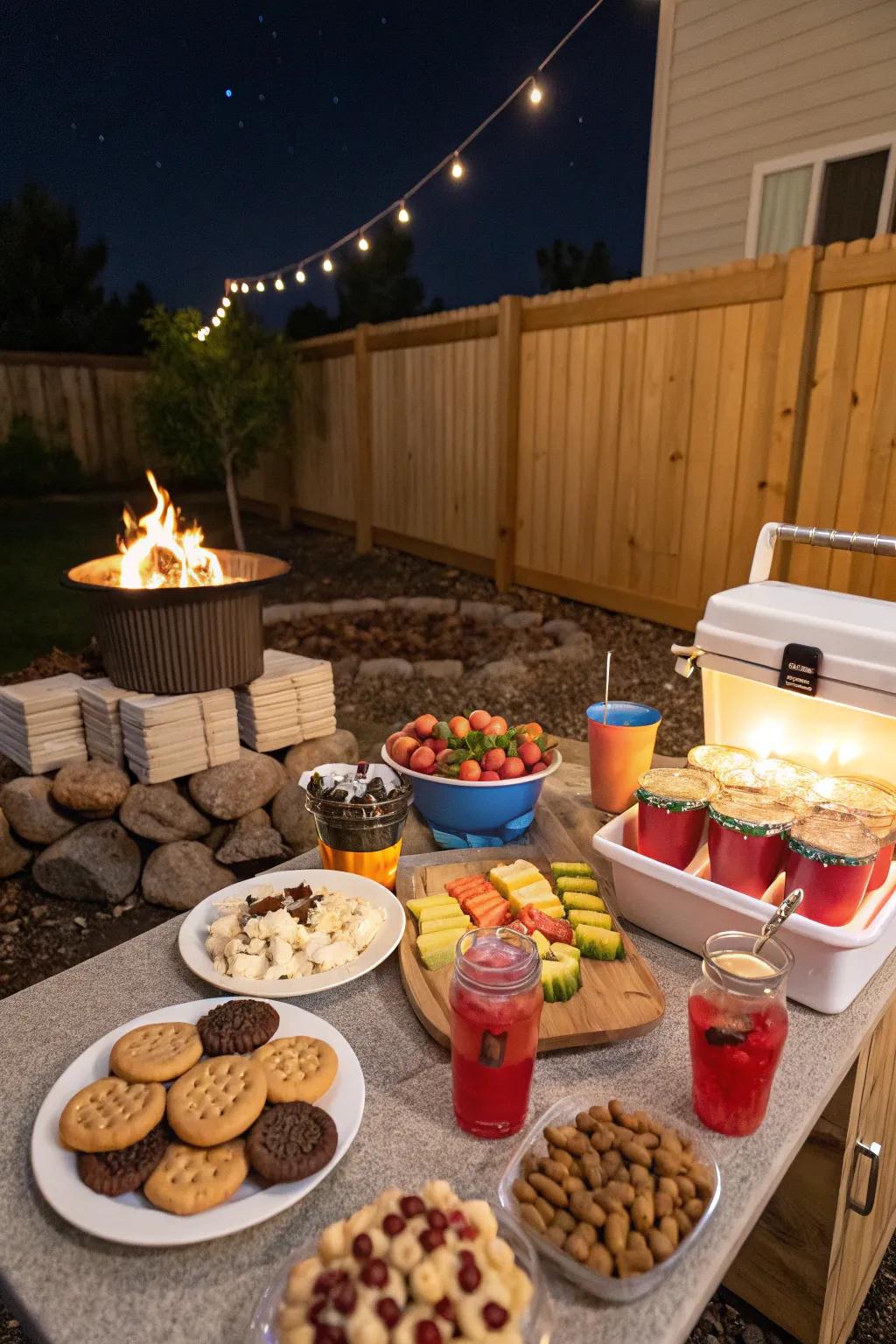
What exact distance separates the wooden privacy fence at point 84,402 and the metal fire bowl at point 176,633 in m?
9.18

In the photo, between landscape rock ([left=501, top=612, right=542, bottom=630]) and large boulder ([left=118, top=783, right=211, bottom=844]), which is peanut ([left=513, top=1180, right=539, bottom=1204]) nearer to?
large boulder ([left=118, top=783, right=211, bottom=844])

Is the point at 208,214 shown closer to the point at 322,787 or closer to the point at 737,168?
the point at 737,168

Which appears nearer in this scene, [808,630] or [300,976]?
[300,976]

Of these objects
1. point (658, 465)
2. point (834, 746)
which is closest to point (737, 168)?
point (658, 465)

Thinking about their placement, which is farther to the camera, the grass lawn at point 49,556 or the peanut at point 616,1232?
the grass lawn at point 49,556

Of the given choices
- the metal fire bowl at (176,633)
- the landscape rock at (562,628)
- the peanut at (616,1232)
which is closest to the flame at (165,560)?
the metal fire bowl at (176,633)

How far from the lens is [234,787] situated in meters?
3.47

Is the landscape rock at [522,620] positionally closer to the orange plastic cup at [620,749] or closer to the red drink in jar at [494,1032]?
the orange plastic cup at [620,749]

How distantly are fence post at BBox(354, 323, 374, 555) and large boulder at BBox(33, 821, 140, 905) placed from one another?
6212 mm

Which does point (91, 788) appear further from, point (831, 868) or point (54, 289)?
point (54, 289)

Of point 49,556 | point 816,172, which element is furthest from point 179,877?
point 816,172

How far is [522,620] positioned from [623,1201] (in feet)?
17.9

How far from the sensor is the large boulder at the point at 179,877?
10.8ft

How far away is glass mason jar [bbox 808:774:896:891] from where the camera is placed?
4.42 feet
